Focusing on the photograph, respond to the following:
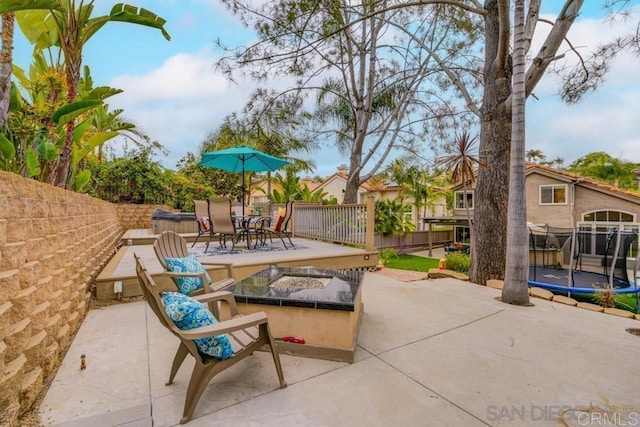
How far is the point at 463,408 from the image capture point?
6.64ft

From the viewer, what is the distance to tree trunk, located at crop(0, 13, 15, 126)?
3.50m

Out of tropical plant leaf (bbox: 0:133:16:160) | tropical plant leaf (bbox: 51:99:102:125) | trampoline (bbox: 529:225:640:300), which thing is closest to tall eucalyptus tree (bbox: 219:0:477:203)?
tropical plant leaf (bbox: 51:99:102:125)

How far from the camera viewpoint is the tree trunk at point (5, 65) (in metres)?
3.50

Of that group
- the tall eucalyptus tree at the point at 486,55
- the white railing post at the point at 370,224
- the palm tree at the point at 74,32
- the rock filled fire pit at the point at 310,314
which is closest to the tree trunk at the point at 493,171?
the tall eucalyptus tree at the point at 486,55

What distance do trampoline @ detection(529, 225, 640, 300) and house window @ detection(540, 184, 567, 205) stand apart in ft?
27.1

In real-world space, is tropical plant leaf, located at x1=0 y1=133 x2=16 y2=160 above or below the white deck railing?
above

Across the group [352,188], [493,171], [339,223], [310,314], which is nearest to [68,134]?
[310,314]

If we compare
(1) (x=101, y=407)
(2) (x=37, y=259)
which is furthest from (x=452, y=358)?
(2) (x=37, y=259)

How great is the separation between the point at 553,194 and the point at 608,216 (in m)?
2.45

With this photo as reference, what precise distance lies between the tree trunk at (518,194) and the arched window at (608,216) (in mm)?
14860

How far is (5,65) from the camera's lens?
358 cm

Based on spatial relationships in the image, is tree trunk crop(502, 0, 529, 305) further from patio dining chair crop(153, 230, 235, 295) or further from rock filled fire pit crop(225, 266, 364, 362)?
patio dining chair crop(153, 230, 235, 295)

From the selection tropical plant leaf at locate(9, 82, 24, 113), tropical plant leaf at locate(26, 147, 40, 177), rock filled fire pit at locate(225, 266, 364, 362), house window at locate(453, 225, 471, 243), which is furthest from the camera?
house window at locate(453, 225, 471, 243)

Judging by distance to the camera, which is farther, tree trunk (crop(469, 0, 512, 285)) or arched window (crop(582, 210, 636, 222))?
arched window (crop(582, 210, 636, 222))
